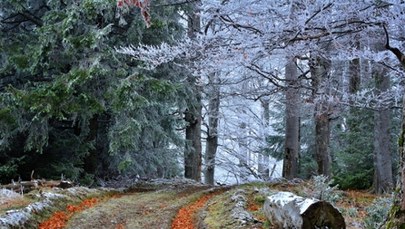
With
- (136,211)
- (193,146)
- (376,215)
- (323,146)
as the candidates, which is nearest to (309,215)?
(376,215)

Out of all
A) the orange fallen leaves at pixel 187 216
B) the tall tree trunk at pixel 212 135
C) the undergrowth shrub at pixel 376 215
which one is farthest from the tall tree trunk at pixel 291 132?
the undergrowth shrub at pixel 376 215

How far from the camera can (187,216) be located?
23.7 feet

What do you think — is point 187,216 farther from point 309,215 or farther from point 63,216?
point 309,215

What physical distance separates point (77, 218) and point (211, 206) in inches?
96.1

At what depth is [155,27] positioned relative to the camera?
1071 cm

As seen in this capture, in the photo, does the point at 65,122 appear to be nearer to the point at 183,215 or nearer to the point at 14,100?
the point at 14,100

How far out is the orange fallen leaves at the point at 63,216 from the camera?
6063mm

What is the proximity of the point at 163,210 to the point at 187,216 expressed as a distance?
2.28 feet

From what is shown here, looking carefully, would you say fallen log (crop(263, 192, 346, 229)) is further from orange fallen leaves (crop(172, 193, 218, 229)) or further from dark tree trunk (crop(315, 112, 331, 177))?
dark tree trunk (crop(315, 112, 331, 177))

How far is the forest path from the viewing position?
21.4ft

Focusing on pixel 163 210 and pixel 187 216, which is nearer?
pixel 187 216

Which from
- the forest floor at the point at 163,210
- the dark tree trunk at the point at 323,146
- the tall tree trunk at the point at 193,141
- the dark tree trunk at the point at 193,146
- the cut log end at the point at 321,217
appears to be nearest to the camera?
the cut log end at the point at 321,217

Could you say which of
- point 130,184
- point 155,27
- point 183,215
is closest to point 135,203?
point 183,215

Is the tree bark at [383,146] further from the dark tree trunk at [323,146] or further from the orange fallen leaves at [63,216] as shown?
the orange fallen leaves at [63,216]
